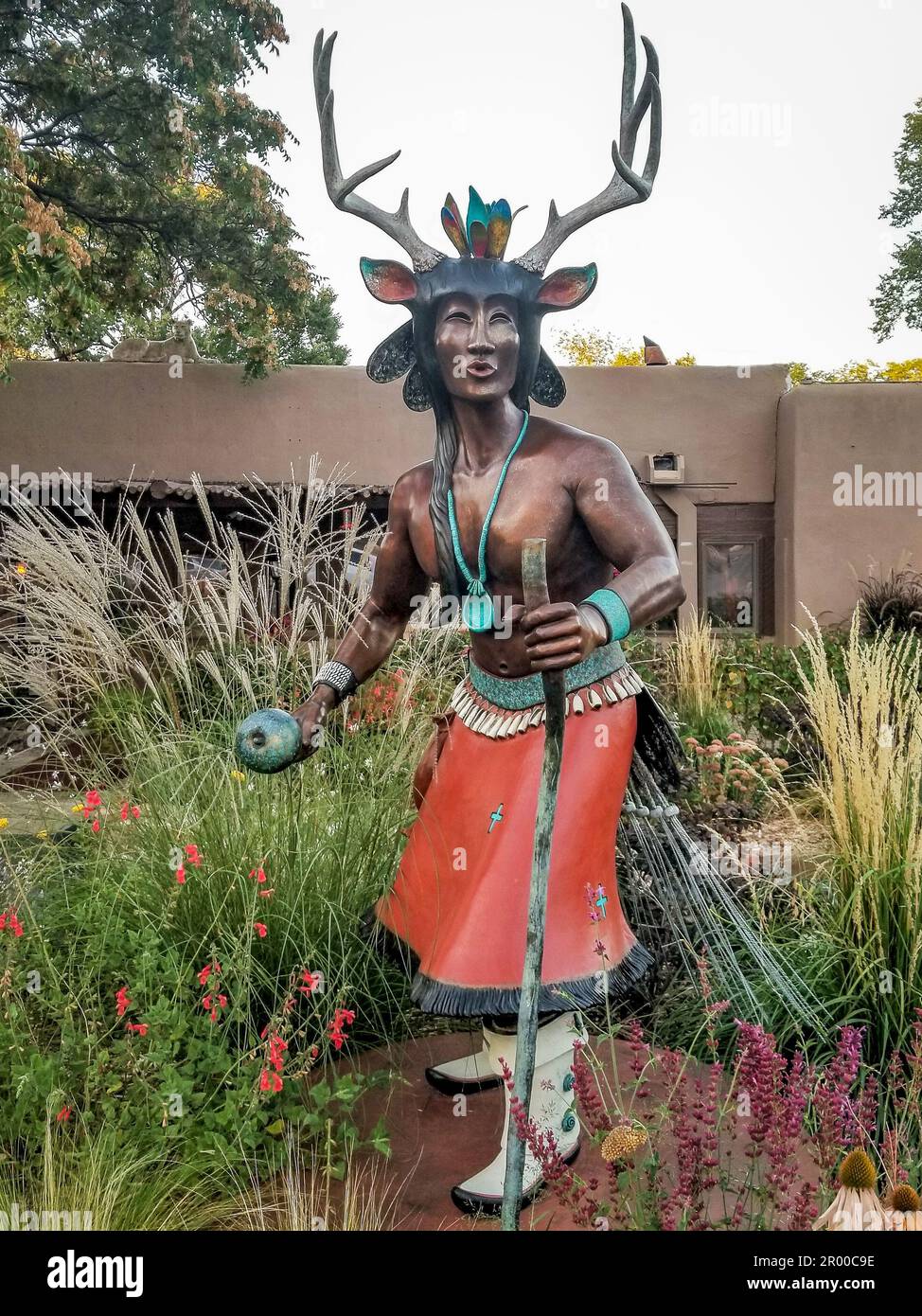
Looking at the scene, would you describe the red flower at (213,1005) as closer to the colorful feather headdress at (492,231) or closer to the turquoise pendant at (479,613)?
the turquoise pendant at (479,613)

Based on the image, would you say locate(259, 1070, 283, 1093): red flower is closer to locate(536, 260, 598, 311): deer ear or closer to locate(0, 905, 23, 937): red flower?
locate(0, 905, 23, 937): red flower

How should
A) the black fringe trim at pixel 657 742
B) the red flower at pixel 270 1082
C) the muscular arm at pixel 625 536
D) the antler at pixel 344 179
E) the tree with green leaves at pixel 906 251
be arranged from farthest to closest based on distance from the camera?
the tree with green leaves at pixel 906 251 → the black fringe trim at pixel 657 742 → the antler at pixel 344 179 → the red flower at pixel 270 1082 → the muscular arm at pixel 625 536

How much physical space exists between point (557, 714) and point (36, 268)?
5884mm

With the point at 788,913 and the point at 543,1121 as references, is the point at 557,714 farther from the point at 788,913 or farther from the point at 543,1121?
the point at 788,913

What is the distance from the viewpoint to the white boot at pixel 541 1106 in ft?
6.42

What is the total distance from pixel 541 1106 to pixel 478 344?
5.21 ft

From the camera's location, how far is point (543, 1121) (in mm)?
2027

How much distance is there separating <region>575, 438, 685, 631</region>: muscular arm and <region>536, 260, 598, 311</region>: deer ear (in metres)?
0.32

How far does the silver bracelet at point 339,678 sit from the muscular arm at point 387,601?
0.04ft

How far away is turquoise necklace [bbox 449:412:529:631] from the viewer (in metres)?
2.07

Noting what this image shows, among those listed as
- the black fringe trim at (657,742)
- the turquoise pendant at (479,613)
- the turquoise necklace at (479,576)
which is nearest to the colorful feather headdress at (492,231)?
the turquoise necklace at (479,576)

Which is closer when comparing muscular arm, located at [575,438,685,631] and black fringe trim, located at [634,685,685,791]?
muscular arm, located at [575,438,685,631]

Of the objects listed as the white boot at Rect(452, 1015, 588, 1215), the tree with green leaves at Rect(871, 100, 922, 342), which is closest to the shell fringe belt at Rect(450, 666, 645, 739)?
the white boot at Rect(452, 1015, 588, 1215)
